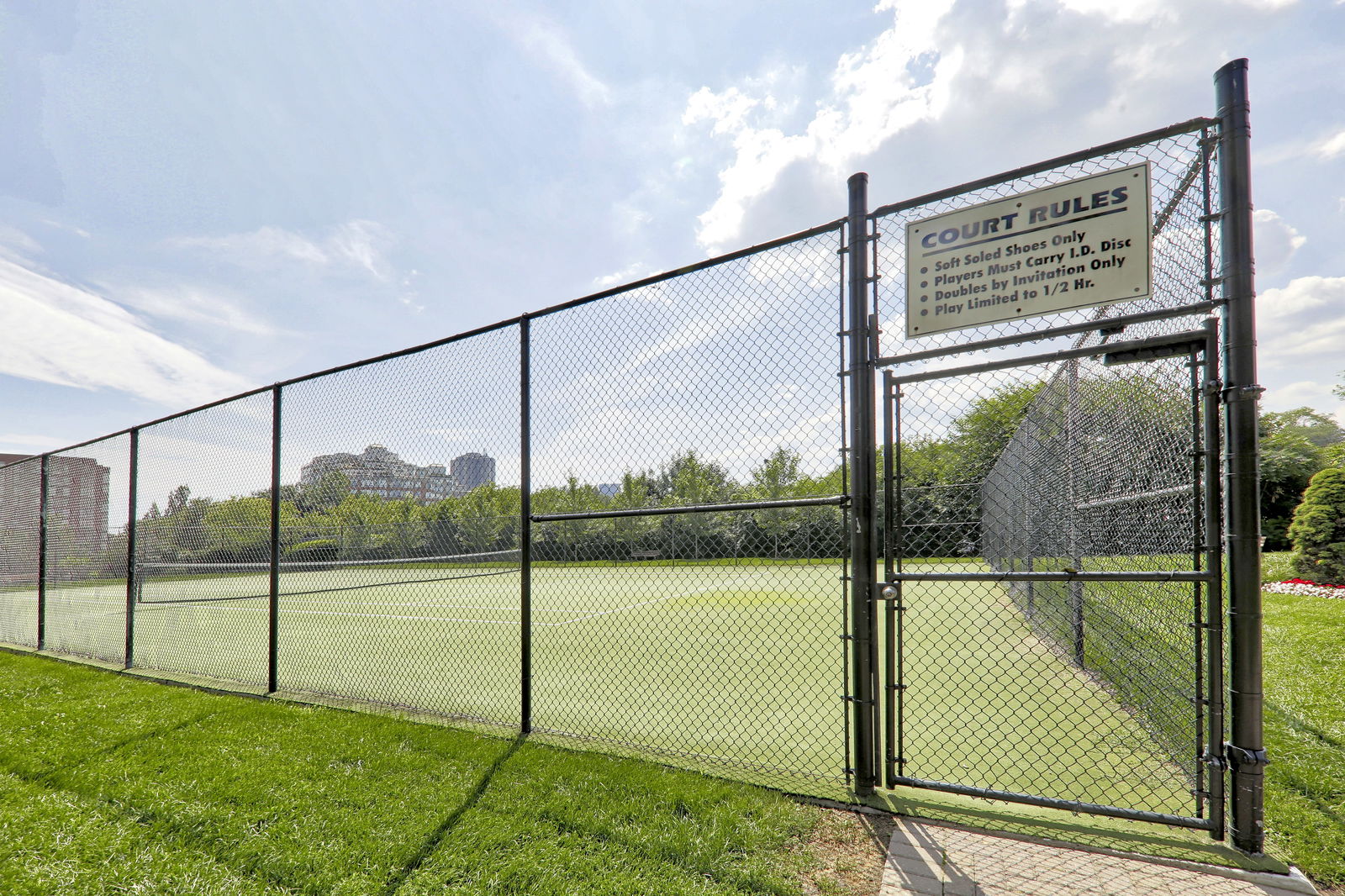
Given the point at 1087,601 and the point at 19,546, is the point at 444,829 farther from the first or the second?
the point at 19,546

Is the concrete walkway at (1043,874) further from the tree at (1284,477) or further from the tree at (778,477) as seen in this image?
the tree at (1284,477)

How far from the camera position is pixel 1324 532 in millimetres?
10852

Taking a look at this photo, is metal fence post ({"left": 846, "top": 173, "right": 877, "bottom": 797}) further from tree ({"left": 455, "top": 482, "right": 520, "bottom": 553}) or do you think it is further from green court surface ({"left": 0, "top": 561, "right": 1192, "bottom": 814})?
tree ({"left": 455, "top": 482, "right": 520, "bottom": 553})

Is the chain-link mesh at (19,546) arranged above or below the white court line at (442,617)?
above

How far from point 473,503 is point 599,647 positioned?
2985mm

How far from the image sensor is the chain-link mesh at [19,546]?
28.9 ft

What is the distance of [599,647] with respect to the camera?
706cm

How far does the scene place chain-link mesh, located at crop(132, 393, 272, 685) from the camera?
19.5ft

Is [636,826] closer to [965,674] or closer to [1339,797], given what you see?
[1339,797]

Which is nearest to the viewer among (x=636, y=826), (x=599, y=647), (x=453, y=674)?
(x=636, y=826)

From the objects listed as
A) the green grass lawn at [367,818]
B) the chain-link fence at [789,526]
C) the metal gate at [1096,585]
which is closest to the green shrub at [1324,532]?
the chain-link fence at [789,526]

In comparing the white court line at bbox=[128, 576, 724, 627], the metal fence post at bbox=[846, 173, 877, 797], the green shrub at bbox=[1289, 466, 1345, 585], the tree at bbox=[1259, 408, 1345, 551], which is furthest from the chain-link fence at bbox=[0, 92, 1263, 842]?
the tree at bbox=[1259, 408, 1345, 551]

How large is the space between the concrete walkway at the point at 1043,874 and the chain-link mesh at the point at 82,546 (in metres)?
9.33

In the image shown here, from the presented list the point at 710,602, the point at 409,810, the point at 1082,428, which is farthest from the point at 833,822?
the point at 710,602
